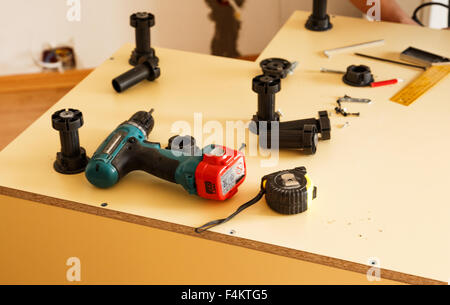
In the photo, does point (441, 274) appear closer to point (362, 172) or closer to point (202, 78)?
point (362, 172)

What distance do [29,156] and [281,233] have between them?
62cm

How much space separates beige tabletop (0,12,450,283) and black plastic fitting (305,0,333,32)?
0.45 feet

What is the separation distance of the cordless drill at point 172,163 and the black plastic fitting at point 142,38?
18.3 inches

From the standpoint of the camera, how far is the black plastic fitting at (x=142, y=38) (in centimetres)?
183

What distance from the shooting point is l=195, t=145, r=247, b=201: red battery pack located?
50.7 inches

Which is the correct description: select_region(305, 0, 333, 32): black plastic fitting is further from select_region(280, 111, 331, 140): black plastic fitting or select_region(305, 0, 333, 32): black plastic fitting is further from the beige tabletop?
select_region(280, 111, 331, 140): black plastic fitting

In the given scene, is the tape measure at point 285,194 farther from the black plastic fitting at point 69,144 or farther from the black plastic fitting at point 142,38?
the black plastic fitting at point 142,38

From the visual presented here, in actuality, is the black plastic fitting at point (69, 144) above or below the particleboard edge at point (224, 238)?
above

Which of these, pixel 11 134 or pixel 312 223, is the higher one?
pixel 312 223

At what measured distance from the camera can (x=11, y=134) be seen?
2775 mm

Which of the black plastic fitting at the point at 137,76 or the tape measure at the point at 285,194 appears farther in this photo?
the black plastic fitting at the point at 137,76

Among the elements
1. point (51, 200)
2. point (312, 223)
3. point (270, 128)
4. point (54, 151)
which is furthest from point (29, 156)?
point (312, 223)

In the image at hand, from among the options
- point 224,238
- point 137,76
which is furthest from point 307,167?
point 137,76

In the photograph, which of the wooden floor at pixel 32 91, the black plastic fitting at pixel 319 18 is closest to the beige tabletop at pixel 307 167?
the black plastic fitting at pixel 319 18
